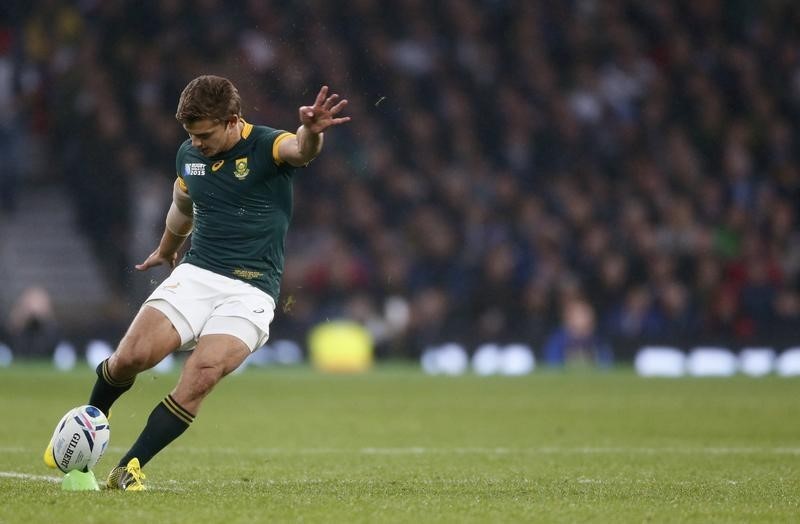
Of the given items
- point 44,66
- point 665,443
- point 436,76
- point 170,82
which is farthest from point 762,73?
point 665,443

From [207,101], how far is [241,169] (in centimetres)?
40

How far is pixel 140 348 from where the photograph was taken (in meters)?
6.68

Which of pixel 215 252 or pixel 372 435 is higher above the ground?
pixel 215 252

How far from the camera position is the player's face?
683 cm

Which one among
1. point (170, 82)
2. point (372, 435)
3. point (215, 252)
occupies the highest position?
point (170, 82)

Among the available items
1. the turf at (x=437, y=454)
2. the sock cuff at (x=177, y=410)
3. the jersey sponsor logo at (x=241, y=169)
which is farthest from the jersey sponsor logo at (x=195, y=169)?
the turf at (x=437, y=454)

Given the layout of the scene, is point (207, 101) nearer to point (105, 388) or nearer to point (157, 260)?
point (157, 260)

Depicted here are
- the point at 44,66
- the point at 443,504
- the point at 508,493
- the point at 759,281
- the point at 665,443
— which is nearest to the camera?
the point at 443,504

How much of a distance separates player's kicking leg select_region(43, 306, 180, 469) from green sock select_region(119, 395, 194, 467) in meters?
0.24

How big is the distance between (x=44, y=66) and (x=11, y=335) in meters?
4.63

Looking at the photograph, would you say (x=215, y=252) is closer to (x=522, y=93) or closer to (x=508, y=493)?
(x=508, y=493)

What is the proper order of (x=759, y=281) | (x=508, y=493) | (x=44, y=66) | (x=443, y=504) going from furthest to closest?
(x=44, y=66) → (x=759, y=281) → (x=508, y=493) → (x=443, y=504)

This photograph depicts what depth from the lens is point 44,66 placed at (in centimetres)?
2303

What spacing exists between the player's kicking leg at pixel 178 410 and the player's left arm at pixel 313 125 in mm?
981
